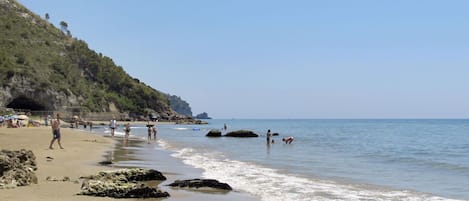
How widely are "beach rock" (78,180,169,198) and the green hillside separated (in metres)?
80.4

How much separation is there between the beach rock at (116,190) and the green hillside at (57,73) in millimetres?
80422

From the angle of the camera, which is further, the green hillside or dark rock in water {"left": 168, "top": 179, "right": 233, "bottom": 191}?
the green hillside

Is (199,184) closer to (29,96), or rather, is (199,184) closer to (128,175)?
(128,175)

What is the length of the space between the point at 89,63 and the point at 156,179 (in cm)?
11817

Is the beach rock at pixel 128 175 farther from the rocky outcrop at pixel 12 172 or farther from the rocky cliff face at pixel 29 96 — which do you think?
the rocky cliff face at pixel 29 96

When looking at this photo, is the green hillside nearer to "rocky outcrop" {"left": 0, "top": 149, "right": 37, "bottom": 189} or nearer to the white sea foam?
the white sea foam

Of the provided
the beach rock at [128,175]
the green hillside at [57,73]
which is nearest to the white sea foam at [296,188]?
the beach rock at [128,175]

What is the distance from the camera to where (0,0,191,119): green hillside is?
291 ft

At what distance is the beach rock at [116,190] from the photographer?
32.5 feet

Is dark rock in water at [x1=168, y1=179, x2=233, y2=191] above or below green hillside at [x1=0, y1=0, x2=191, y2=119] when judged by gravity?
below

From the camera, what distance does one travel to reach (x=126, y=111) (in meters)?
125

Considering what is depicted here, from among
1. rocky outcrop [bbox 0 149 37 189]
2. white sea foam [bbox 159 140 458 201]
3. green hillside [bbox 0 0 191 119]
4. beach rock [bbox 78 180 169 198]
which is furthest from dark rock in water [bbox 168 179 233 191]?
green hillside [bbox 0 0 191 119]

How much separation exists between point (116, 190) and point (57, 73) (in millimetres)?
99876

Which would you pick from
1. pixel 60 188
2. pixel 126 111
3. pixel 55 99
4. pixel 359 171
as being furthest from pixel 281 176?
pixel 126 111
